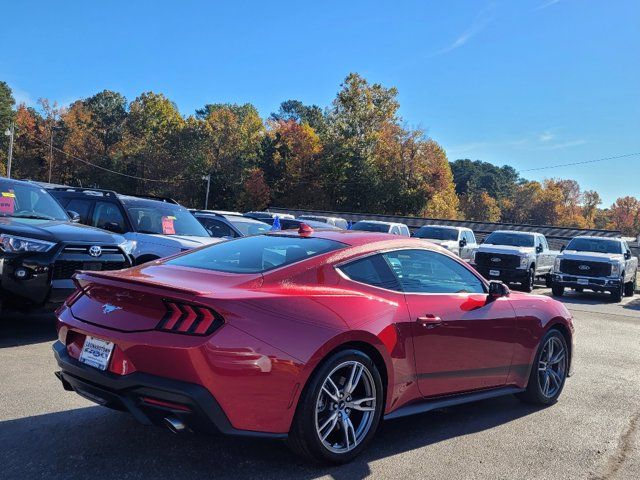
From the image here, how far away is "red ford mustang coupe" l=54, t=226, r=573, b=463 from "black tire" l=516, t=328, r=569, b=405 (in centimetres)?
42

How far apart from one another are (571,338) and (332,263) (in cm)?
308

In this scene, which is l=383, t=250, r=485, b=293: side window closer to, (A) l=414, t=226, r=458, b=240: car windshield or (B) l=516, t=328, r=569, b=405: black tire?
(B) l=516, t=328, r=569, b=405: black tire

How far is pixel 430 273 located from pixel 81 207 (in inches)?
283

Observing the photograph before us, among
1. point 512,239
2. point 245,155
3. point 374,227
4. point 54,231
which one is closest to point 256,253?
point 54,231

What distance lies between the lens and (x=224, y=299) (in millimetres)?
3262

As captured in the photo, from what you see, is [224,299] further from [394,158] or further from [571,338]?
[394,158]

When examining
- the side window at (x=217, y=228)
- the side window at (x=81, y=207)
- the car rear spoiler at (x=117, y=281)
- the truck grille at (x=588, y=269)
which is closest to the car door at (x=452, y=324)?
the car rear spoiler at (x=117, y=281)

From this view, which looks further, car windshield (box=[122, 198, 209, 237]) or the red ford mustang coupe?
car windshield (box=[122, 198, 209, 237])

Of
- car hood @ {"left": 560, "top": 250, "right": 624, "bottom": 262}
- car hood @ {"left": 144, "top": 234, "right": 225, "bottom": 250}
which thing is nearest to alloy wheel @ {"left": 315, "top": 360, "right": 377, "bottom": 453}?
car hood @ {"left": 144, "top": 234, "right": 225, "bottom": 250}

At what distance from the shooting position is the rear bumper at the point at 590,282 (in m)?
16.3

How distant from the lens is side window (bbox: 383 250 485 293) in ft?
14.2

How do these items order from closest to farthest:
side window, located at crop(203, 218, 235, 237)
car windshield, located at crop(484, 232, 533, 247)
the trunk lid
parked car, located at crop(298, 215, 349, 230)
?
the trunk lid, side window, located at crop(203, 218, 235, 237), car windshield, located at crop(484, 232, 533, 247), parked car, located at crop(298, 215, 349, 230)

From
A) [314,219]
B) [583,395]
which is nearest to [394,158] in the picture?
[314,219]

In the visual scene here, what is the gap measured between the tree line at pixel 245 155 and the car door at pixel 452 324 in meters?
54.4
